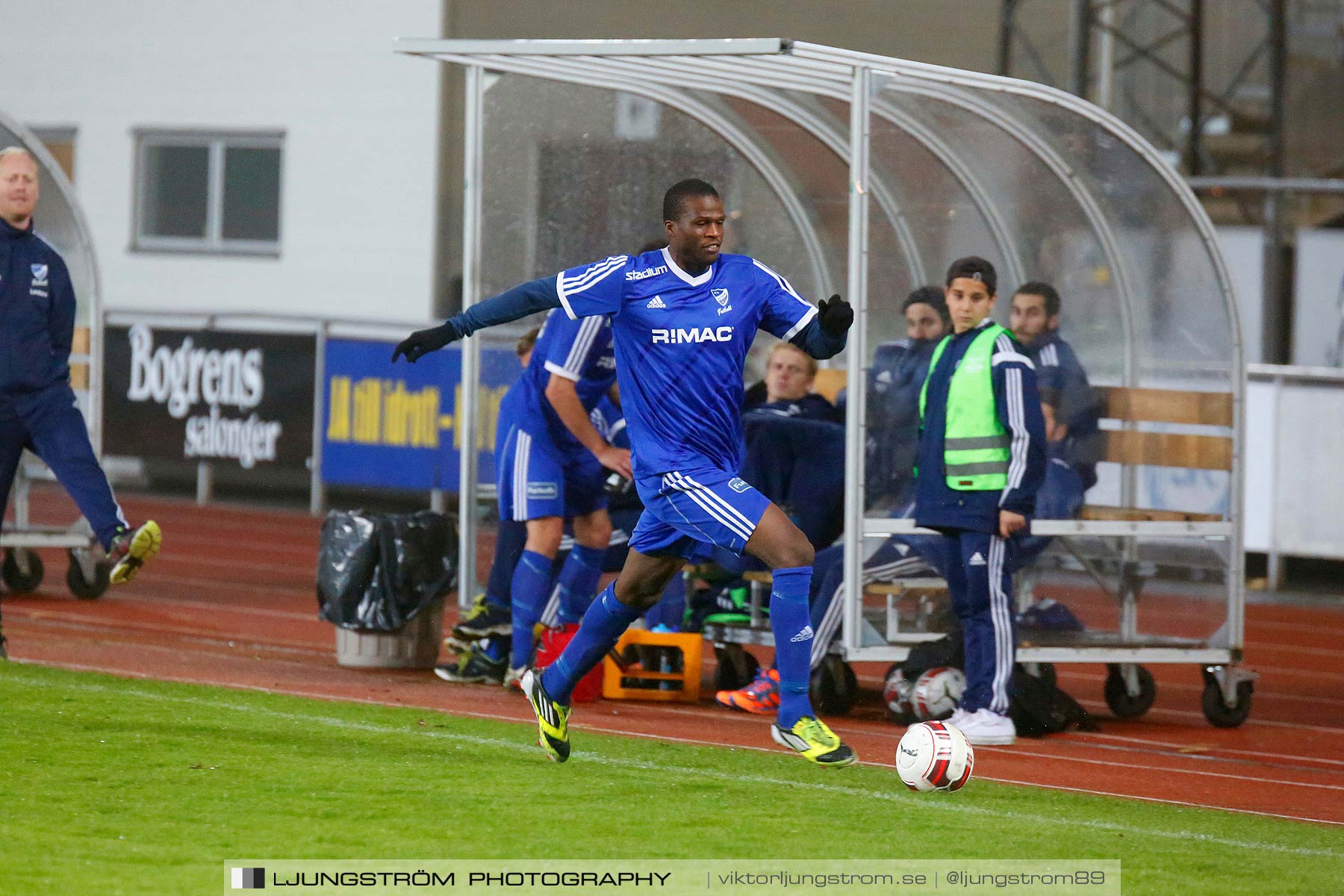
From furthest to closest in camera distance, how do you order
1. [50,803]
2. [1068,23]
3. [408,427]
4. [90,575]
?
[1068,23], [408,427], [90,575], [50,803]

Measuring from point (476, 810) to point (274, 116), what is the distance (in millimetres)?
14199

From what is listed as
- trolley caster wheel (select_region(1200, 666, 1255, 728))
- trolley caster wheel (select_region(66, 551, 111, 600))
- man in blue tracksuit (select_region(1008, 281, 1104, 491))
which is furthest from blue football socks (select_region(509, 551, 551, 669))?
trolley caster wheel (select_region(66, 551, 111, 600))

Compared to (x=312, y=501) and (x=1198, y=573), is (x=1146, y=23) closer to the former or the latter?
(x=312, y=501)

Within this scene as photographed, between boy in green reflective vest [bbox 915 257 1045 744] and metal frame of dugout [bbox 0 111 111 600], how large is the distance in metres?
5.22

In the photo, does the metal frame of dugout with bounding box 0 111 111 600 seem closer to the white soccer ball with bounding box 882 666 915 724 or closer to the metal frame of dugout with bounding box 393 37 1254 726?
the metal frame of dugout with bounding box 393 37 1254 726

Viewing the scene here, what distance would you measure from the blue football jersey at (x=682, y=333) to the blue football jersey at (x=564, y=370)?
1.75m

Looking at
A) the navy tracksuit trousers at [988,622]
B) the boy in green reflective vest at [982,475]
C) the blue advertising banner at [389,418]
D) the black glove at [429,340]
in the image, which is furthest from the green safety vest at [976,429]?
the blue advertising banner at [389,418]

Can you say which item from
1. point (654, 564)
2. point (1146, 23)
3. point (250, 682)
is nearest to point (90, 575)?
point (250, 682)

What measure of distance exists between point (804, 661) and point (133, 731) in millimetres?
2506

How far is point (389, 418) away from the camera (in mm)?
16703

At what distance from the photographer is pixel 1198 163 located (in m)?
17.2

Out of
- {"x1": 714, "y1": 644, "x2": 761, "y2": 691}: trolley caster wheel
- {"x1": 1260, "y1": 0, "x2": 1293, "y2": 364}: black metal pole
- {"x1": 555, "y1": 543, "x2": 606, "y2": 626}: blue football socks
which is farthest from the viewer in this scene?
{"x1": 1260, "y1": 0, "x2": 1293, "y2": 364}: black metal pole

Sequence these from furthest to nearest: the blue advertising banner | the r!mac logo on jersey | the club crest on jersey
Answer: the blue advertising banner → the club crest on jersey → the r!mac logo on jersey

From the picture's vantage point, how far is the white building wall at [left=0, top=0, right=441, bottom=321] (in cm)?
1842
